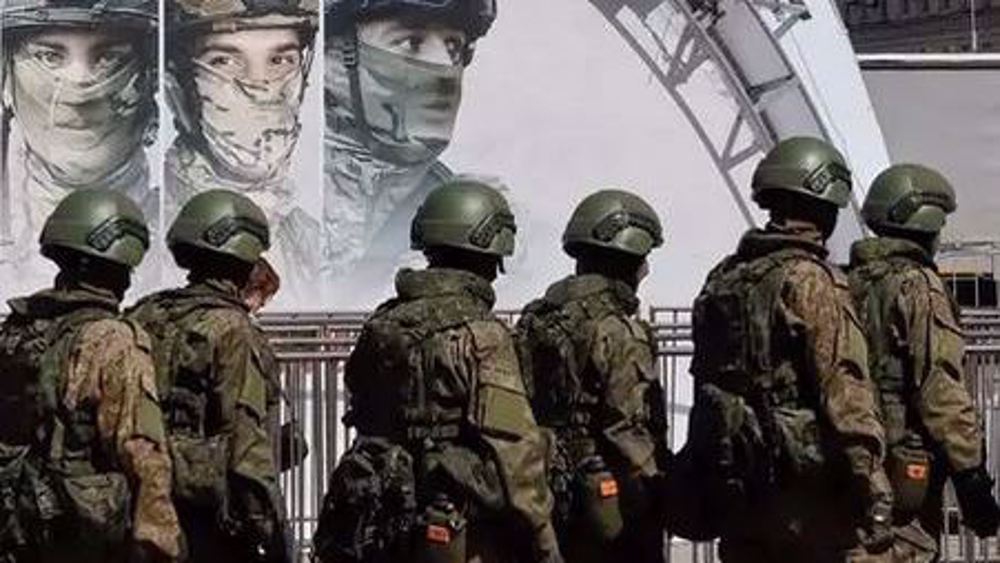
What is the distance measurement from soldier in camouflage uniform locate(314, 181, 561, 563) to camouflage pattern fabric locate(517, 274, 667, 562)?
0.78 metres

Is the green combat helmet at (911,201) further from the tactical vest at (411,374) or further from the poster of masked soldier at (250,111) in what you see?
the poster of masked soldier at (250,111)

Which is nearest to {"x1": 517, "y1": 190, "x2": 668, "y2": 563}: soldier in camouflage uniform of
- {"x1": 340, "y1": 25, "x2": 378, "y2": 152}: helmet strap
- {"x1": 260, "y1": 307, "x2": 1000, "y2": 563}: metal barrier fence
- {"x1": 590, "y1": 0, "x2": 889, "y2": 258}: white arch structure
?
{"x1": 260, "y1": 307, "x2": 1000, "y2": 563}: metal barrier fence

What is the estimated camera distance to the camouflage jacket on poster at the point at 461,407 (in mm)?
7297

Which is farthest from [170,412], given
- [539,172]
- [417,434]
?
[539,172]

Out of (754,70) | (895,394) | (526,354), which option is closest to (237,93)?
(754,70)

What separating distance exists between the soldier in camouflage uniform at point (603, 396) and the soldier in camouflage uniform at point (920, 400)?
95cm

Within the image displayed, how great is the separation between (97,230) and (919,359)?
3.37 meters

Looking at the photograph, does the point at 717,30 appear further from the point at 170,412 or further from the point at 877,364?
the point at 170,412

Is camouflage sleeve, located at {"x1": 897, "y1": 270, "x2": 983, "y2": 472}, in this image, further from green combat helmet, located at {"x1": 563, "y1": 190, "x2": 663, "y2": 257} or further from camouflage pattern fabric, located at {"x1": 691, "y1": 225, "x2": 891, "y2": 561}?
green combat helmet, located at {"x1": 563, "y1": 190, "x2": 663, "y2": 257}

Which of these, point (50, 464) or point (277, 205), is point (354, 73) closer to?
point (277, 205)

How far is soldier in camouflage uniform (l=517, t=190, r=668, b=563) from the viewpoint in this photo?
8305mm

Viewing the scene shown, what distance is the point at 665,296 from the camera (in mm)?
17625

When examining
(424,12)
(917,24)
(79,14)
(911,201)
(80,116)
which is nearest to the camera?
(911,201)

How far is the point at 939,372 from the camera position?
846cm
